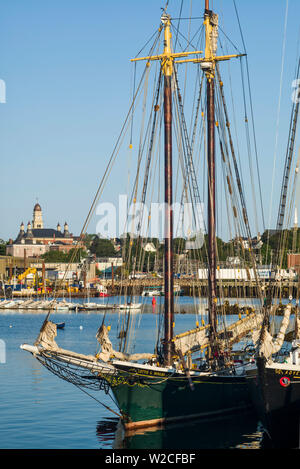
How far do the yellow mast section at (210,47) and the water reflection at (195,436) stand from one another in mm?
18883

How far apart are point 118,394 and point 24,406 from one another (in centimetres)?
1082

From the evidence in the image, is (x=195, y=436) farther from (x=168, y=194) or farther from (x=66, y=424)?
(x=168, y=194)

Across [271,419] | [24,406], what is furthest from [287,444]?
[24,406]

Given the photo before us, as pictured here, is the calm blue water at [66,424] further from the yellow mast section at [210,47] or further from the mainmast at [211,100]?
the yellow mast section at [210,47]

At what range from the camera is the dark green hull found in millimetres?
32500

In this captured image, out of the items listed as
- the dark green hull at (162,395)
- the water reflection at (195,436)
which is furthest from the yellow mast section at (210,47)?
the water reflection at (195,436)

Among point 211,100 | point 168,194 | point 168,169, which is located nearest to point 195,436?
point 168,194

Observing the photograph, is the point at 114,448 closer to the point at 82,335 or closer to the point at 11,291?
the point at 82,335

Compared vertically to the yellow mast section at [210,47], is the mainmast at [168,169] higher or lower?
lower

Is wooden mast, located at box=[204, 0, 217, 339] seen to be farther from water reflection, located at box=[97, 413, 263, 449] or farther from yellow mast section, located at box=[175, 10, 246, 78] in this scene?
water reflection, located at box=[97, 413, 263, 449]

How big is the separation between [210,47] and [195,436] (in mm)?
21711

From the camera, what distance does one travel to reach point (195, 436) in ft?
107


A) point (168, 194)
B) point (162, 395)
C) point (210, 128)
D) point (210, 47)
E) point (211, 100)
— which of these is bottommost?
point (162, 395)

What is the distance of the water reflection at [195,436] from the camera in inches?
1253
